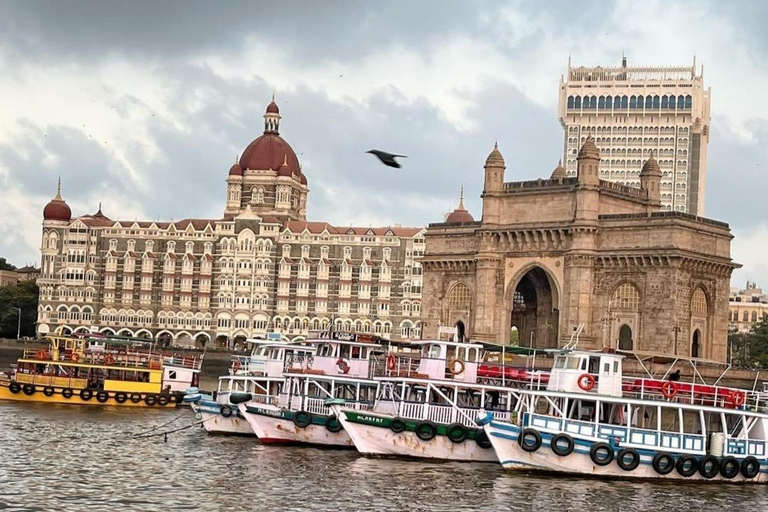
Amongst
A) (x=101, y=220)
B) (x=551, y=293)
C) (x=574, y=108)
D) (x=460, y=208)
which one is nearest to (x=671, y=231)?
(x=551, y=293)

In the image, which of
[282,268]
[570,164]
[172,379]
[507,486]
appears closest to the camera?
[507,486]

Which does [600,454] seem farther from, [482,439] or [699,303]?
[699,303]

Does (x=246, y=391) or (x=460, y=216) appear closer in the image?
(x=246, y=391)

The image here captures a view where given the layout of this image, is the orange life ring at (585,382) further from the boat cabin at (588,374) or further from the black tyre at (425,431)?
the black tyre at (425,431)

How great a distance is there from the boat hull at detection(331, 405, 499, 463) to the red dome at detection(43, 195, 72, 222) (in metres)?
122

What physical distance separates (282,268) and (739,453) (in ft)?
373

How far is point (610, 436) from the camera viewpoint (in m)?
51.7

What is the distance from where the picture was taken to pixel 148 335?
165250 mm

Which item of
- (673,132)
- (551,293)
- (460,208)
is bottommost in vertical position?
(551,293)

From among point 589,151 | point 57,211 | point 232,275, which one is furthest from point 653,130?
point 589,151

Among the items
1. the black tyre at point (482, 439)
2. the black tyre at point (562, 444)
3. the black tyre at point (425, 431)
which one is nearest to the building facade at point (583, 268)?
the black tyre at point (482, 439)

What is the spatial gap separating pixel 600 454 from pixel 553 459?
71.3 inches

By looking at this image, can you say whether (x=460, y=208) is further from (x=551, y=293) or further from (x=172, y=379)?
(x=172, y=379)

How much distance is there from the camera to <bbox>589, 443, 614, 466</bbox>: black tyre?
51188 millimetres
